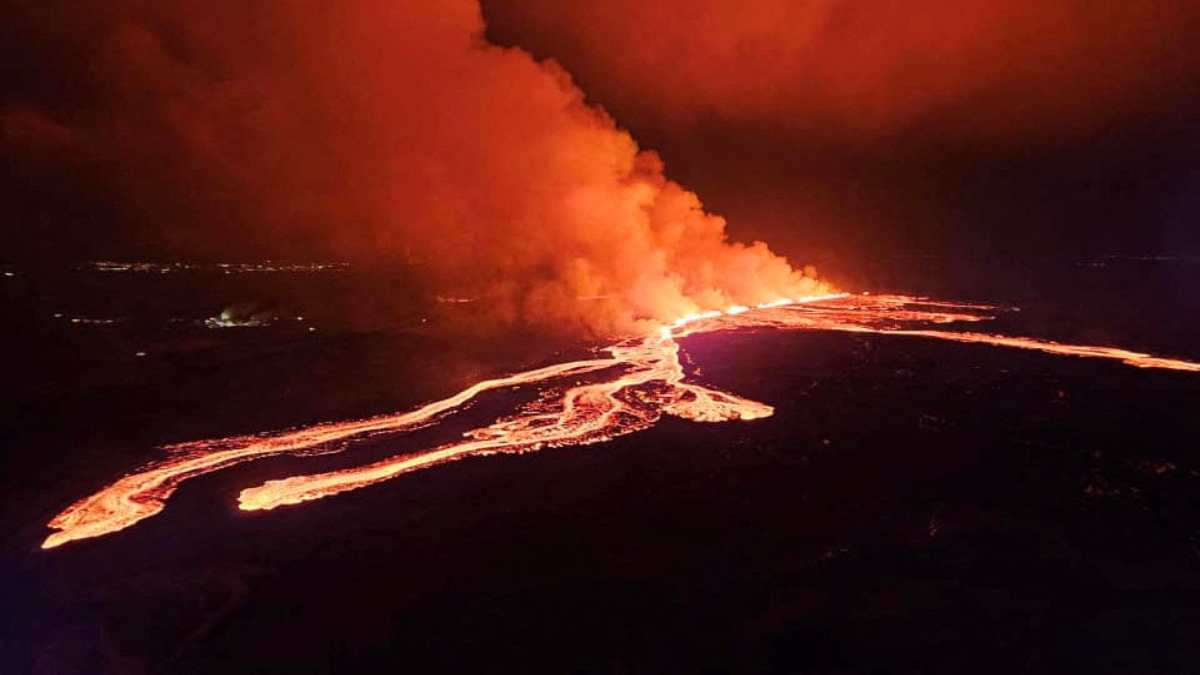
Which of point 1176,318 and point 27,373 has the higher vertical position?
point 27,373

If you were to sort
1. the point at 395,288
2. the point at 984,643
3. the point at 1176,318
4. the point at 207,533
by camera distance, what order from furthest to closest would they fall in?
the point at 395,288
the point at 1176,318
the point at 207,533
the point at 984,643

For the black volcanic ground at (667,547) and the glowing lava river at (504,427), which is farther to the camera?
the glowing lava river at (504,427)

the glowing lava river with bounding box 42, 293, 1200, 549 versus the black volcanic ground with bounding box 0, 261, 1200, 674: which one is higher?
the glowing lava river with bounding box 42, 293, 1200, 549

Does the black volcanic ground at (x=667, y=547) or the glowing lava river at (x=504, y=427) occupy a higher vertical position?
the glowing lava river at (x=504, y=427)

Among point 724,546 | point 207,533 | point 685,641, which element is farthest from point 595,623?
point 207,533

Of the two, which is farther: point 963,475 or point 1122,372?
point 1122,372

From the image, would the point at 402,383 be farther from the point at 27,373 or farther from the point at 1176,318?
the point at 1176,318
